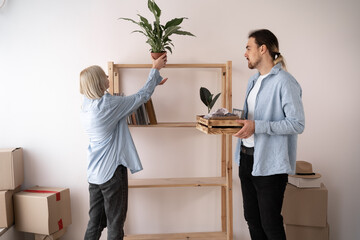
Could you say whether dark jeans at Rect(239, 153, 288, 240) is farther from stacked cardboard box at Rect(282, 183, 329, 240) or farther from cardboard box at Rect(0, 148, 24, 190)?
cardboard box at Rect(0, 148, 24, 190)

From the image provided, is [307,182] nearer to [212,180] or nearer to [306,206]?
[306,206]

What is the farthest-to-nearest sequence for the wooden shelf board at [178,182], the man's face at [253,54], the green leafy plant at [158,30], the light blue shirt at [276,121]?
the wooden shelf board at [178,182], the green leafy plant at [158,30], the man's face at [253,54], the light blue shirt at [276,121]

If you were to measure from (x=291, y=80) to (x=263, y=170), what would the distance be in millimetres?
512

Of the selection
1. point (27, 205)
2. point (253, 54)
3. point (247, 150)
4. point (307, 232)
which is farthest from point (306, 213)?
point (27, 205)

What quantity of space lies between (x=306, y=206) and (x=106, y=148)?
152 cm

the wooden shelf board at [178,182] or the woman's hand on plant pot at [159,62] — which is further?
the wooden shelf board at [178,182]

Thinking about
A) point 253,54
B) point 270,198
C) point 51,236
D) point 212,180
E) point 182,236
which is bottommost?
point 182,236

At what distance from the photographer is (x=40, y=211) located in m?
2.23

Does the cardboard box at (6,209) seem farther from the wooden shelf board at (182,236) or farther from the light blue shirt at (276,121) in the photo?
the light blue shirt at (276,121)

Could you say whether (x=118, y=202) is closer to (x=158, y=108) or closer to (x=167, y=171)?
(x=167, y=171)

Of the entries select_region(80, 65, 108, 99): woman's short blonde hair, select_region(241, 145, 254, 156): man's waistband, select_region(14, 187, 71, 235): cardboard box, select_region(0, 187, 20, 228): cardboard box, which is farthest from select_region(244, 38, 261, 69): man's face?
select_region(0, 187, 20, 228): cardboard box


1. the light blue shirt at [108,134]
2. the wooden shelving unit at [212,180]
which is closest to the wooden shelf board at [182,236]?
the wooden shelving unit at [212,180]

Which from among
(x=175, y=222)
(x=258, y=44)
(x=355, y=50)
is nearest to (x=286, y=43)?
(x=355, y=50)

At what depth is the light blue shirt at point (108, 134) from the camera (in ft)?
5.94
